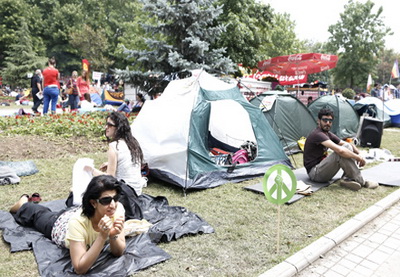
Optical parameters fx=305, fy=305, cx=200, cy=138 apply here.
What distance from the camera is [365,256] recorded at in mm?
3045

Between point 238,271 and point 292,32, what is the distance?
33.0 metres

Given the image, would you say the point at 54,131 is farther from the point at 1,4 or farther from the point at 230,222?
the point at 1,4

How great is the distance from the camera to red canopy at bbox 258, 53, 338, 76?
12.6m

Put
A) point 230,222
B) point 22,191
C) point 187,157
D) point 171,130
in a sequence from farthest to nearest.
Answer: point 171,130 → point 187,157 → point 22,191 → point 230,222

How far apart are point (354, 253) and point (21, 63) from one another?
1177 inches

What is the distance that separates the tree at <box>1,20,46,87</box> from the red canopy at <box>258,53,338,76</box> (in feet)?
69.2

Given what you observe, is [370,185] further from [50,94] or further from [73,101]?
[73,101]

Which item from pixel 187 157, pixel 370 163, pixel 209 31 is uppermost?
pixel 209 31

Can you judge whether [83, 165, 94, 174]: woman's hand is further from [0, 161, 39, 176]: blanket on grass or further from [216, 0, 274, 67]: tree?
[216, 0, 274, 67]: tree

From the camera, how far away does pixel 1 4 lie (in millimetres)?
28109

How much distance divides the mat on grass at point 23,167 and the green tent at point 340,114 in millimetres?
7852

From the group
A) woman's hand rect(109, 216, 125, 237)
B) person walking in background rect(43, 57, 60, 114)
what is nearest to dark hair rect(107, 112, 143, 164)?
woman's hand rect(109, 216, 125, 237)

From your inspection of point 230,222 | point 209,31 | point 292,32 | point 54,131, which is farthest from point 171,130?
point 292,32

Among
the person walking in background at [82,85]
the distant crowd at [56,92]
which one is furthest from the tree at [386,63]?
the distant crowd at [56,92]
